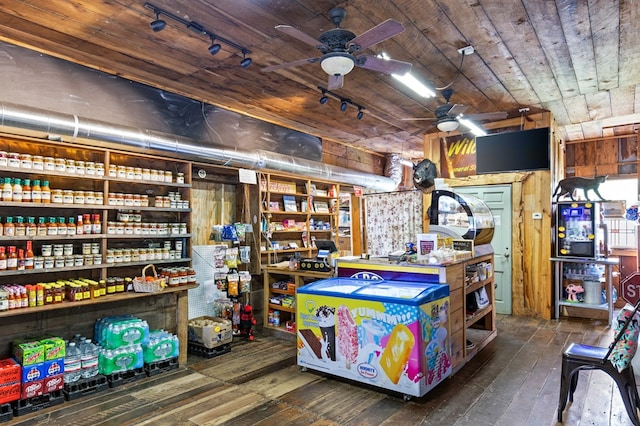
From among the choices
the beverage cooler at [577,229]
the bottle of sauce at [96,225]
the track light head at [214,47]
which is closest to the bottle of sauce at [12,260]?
the bottle of sauce at [96,225]

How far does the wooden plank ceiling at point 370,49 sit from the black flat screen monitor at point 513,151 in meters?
0.41

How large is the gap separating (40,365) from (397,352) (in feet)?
9.12

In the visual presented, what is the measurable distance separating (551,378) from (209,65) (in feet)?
14.4

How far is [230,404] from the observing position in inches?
121

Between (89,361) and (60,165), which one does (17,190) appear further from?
(89,361)

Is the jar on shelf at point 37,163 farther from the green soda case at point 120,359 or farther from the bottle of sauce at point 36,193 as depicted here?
the green soda case at point 120,359

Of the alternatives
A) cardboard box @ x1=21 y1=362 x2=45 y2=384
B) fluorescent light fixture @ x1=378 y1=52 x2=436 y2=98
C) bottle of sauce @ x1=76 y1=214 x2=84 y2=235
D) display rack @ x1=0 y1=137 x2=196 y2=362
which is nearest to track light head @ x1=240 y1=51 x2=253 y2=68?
display rack @ x1=0 y1=137 x2=196 y2=362

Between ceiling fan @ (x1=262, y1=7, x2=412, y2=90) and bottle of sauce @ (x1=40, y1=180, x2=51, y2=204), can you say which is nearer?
ceiling fan @ (x1=262, y1=7, x2=412, y2=90)

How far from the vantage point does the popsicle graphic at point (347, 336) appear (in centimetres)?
329

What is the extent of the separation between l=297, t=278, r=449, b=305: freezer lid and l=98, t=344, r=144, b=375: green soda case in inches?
63.3

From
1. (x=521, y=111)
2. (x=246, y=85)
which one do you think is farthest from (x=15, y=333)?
(x=521, y=111)

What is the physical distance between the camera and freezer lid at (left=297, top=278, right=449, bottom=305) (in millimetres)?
3059

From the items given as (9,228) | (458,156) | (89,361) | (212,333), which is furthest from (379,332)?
(458,156)

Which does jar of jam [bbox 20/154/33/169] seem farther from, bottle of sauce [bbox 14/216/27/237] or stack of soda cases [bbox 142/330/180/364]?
stack of soda cases [bbox 142/330/180/364]
